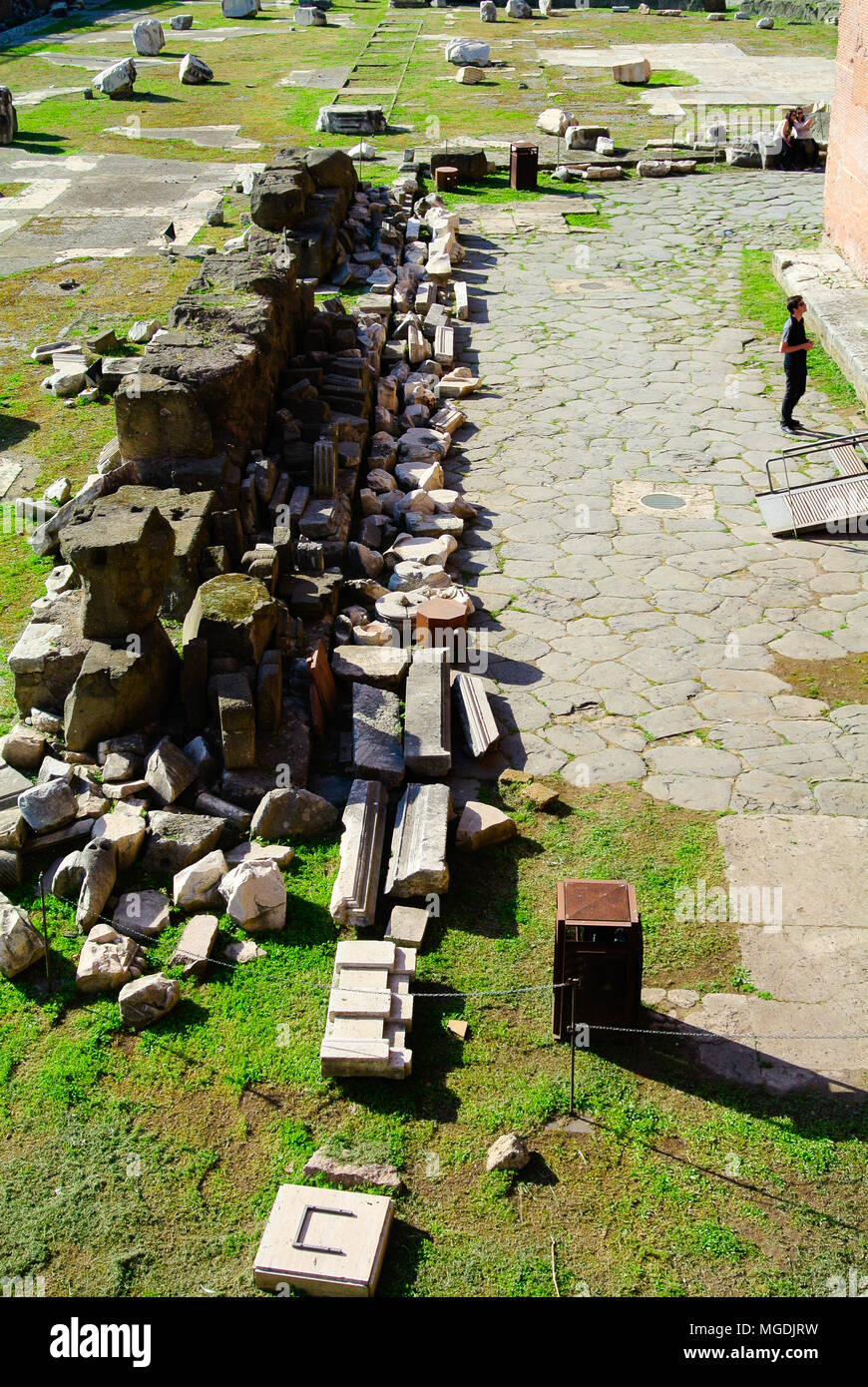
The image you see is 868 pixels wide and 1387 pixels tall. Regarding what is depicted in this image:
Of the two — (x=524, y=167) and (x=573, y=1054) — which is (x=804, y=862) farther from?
(x=524, y=167)

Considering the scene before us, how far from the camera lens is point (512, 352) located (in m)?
13.1

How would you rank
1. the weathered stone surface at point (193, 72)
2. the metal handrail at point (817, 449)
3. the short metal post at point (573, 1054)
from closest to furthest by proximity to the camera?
1. the short metal post at point (573, 1054)
2. the metal handrail at point (817, 449)
3. the weathered stone surface at point (193, 72)

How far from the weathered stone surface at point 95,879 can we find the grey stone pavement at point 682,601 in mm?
2276

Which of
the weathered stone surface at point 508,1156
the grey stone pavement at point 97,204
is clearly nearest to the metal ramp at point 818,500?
the weathered stone surface at point 508,1156

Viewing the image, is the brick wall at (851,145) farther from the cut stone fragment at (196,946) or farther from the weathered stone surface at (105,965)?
the weathered stone surface at (105,965)

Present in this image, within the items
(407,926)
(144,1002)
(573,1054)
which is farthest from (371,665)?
(573,1054)

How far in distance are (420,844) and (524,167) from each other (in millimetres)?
15433

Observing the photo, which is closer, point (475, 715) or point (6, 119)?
point (475, 715)

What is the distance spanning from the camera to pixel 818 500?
9539mm

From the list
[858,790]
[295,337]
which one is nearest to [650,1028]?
[858,790]

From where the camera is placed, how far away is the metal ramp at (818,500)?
9.40 metres

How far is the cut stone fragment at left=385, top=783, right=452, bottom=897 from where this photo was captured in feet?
19.6

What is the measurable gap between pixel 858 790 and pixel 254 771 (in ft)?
10.6

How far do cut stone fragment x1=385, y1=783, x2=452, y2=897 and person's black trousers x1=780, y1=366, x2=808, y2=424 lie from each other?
20.0ft
